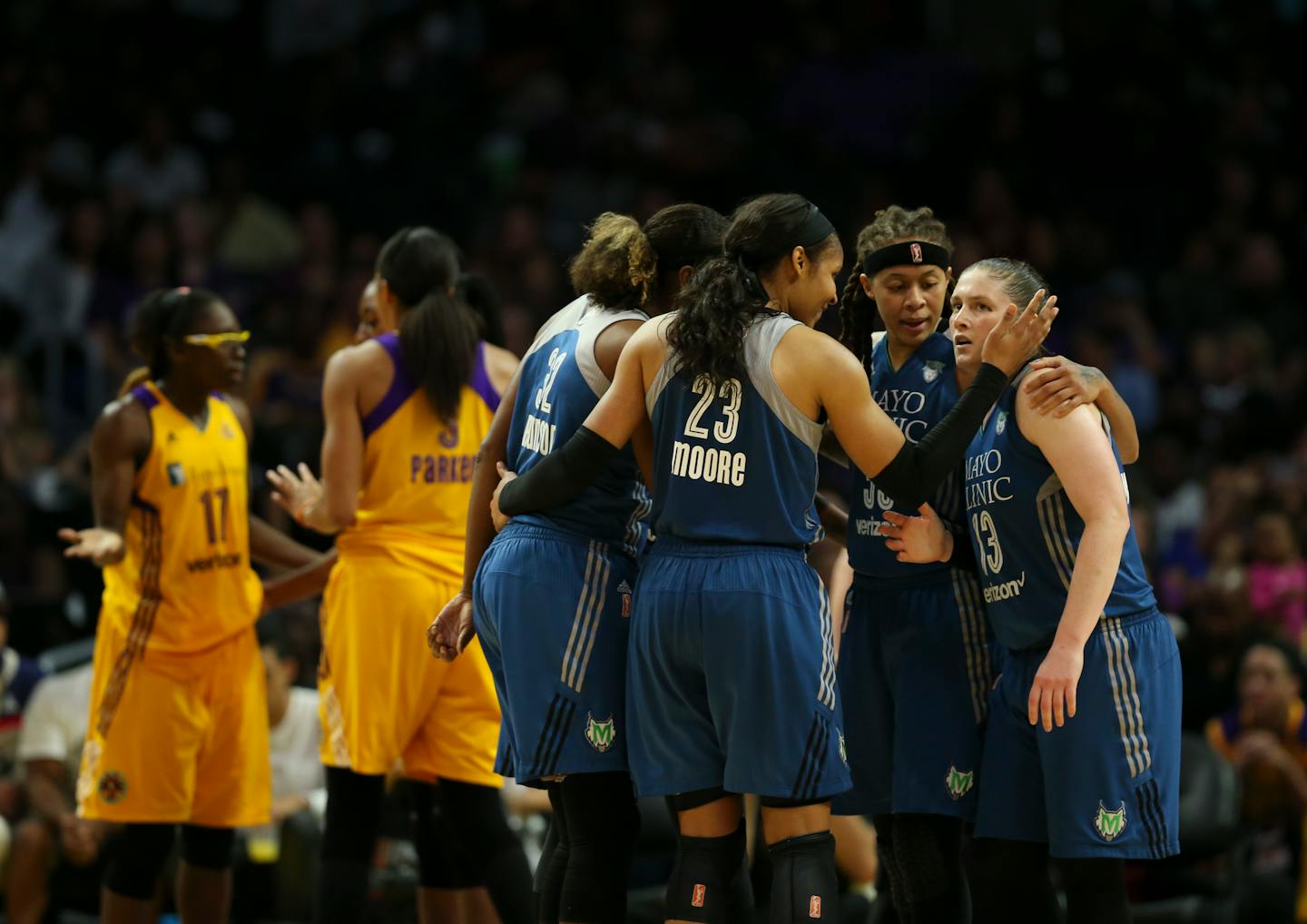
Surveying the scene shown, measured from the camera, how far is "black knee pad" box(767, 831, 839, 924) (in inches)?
175

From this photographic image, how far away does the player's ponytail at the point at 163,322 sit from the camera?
→ 6.13 m

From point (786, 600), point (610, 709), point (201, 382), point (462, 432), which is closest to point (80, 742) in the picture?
point (201, 382)

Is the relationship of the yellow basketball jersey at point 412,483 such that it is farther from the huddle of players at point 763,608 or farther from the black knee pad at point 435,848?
the black knee pad at point 435,848

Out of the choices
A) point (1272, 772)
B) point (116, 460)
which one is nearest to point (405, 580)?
point (116, 460)

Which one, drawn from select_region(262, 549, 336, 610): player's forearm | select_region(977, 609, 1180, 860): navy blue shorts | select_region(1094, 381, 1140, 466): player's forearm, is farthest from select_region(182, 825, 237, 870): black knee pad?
select_region(1094, 381, 1140, 466): player's forearm

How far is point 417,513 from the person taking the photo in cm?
593

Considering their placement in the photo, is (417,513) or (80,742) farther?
(80,742)

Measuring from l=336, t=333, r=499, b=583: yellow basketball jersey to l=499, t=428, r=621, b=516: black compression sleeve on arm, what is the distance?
122cm

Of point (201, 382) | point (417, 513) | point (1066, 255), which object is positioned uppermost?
point (1066, 255)

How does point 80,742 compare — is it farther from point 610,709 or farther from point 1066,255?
point 1066,255

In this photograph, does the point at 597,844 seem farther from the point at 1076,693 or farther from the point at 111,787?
the point at 111,787

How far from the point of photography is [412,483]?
5.91m

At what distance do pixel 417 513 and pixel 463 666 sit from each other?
519mm

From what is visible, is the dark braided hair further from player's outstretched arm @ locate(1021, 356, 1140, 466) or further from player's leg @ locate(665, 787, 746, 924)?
player's leg @ locate(665, 787, 746, 924)
